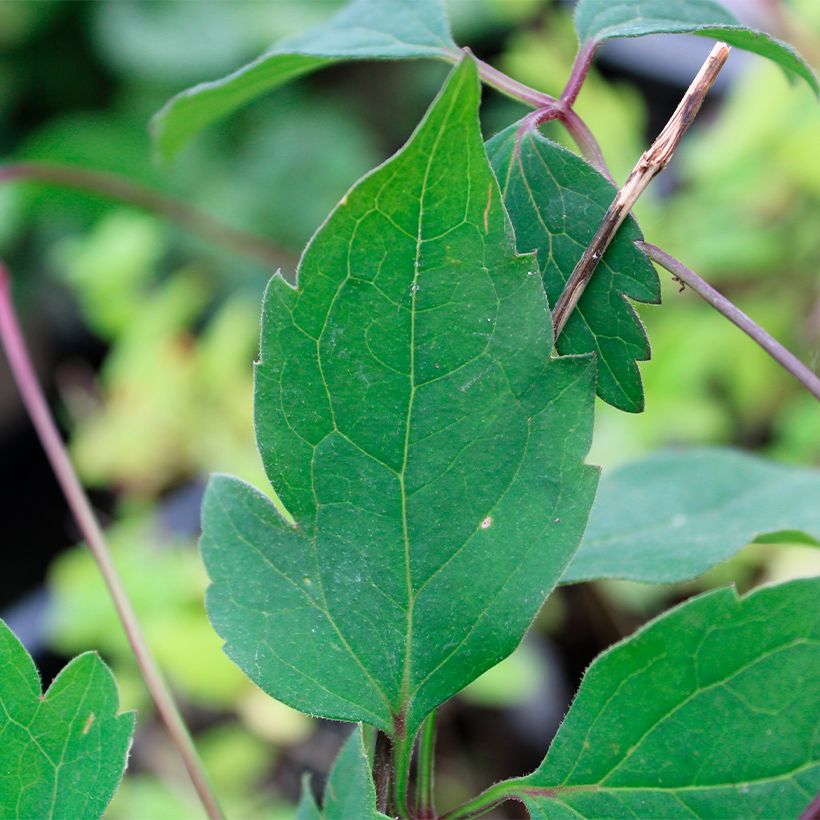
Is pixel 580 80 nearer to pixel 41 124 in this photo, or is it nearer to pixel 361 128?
pixel 361 128

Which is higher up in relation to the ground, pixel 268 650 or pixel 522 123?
pixel 522 123

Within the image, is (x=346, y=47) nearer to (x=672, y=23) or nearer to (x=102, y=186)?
(x=672, y=23)

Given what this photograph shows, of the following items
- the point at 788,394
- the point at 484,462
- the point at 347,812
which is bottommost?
the point at 788,394

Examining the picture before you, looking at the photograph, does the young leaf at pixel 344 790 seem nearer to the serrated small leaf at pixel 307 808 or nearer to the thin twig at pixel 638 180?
the serrated small leaf at pixel 307 808

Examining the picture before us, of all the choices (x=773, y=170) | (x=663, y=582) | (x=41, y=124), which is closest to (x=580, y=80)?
(x=663, y=582)

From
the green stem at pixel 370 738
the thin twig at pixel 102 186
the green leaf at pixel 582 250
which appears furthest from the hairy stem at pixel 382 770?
the thin twig at pixel 102 186

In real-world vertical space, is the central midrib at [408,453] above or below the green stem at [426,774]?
above

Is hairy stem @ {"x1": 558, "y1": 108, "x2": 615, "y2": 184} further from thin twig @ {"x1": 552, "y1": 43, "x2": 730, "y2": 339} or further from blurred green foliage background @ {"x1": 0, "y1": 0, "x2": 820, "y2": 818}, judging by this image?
blurred green foliage background @ {"x1": 0, "y1": 0, "x2": 820, "y2": 818}
